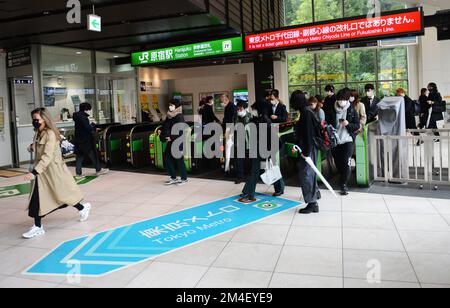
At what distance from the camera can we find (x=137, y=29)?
9.32 meters

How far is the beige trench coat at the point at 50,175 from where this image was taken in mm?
4664

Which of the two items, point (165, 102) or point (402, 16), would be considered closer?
point (402, 16)

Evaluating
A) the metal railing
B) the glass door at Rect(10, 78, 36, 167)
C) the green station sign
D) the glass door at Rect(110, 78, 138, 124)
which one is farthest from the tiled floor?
the glass door at Rect(110, 78, 138, 124)

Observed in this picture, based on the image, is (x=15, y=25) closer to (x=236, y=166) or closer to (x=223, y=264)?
(x=236, y=166)

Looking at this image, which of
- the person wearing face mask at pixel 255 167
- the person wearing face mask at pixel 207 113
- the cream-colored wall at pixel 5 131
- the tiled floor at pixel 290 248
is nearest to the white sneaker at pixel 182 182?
the tiled floor at pixel 290 248

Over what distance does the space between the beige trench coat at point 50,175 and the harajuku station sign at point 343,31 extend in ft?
16.2

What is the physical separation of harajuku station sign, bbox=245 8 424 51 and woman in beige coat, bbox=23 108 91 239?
489cm

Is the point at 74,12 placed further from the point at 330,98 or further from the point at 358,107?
the point at 358,107

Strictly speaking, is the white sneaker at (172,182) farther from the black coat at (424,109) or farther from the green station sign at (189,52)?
the black coat at (424,109)

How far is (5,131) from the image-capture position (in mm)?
10383

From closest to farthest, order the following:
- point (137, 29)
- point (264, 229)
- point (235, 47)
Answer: point (264, 229) → point (235, 47) → point (137, 29)

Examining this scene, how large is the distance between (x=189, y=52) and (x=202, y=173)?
111 inches
